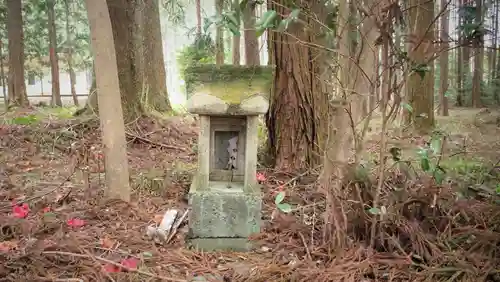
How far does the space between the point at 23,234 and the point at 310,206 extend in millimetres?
2595

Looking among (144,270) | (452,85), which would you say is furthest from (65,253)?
(452,85)

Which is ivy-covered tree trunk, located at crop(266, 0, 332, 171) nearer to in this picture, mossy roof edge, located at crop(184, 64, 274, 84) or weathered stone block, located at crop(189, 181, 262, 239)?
mossy roof edge, located at crop(184, 64, 274, 84)

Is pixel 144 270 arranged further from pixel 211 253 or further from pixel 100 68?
pixel 100 68

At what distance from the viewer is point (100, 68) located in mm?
4289

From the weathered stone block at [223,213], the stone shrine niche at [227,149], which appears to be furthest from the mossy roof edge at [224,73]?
the weathered stone block at [223,213]

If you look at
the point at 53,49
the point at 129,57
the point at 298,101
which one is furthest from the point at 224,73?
the point at 53,49

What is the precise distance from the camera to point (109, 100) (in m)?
4.37

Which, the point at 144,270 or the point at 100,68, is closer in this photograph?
the point at 144,270

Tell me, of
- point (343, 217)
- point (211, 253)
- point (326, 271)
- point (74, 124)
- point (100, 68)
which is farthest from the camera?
point (74, 124)

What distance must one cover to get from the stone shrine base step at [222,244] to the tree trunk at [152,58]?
15.0 feet

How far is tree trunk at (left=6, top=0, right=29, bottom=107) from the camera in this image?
1278 centimetres

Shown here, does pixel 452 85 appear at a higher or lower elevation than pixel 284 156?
higher

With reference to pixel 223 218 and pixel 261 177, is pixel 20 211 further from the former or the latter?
pixel 261 177

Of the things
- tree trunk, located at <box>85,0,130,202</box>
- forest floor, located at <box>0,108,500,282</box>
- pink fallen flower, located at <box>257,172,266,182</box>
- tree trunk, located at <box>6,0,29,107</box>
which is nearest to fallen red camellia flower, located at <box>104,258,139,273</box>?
forest floor, located at <box>0,108,500,282</box>
